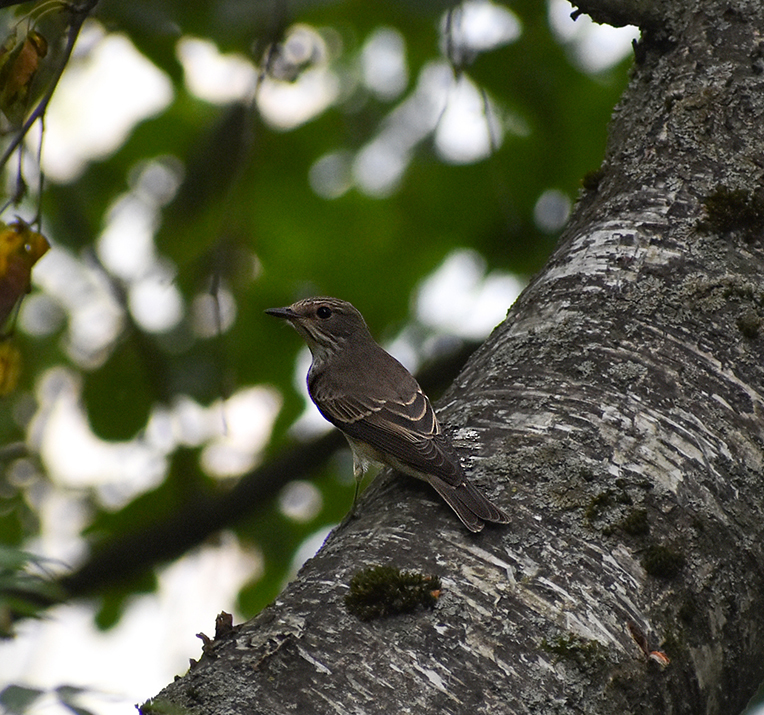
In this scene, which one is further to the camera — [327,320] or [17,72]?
[327,320]

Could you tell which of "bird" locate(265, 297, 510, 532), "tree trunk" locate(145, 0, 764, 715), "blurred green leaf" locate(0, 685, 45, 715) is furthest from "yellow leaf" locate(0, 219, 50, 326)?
"blurred green leaf" locate(0, 685, 45, 715)

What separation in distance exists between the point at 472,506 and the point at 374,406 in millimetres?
1972

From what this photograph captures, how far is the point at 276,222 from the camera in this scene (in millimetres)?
5852

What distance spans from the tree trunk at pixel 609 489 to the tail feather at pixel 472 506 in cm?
4

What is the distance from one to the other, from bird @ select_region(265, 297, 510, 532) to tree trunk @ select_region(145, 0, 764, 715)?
70mm

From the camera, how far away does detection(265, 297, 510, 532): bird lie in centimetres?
281

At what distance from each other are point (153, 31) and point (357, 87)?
2.24 meters

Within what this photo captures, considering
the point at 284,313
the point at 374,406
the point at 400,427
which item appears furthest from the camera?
the point at 284,313

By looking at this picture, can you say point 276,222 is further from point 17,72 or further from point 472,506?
point 472,506

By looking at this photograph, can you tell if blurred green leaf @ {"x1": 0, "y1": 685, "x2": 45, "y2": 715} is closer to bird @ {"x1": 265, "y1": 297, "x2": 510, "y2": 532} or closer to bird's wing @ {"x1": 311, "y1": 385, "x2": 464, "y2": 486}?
bird @ {"x1": 265, "y1": 297, "x2": 510, "y2": 532}

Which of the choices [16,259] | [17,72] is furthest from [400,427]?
[17,72]

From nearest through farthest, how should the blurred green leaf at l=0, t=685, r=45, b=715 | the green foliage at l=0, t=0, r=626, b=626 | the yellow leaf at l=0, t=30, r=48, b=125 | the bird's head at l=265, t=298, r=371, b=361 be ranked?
the blurred green leaf at l=0, t=685, r=45, b=715 → the yellow leaf at l=0, t=30, r=48, b=125 → the green foliage at l=0, t=0, r=626, b=626 → the bird's head at l=265, t=298, r=371, b=361

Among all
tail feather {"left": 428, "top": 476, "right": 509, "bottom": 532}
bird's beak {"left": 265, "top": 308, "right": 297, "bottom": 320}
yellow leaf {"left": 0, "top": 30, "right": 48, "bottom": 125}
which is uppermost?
yellow leaf {"left": 0, "top": 30, "right": 48, "bottom": 125}

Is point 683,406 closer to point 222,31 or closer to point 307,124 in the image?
point 222,31
